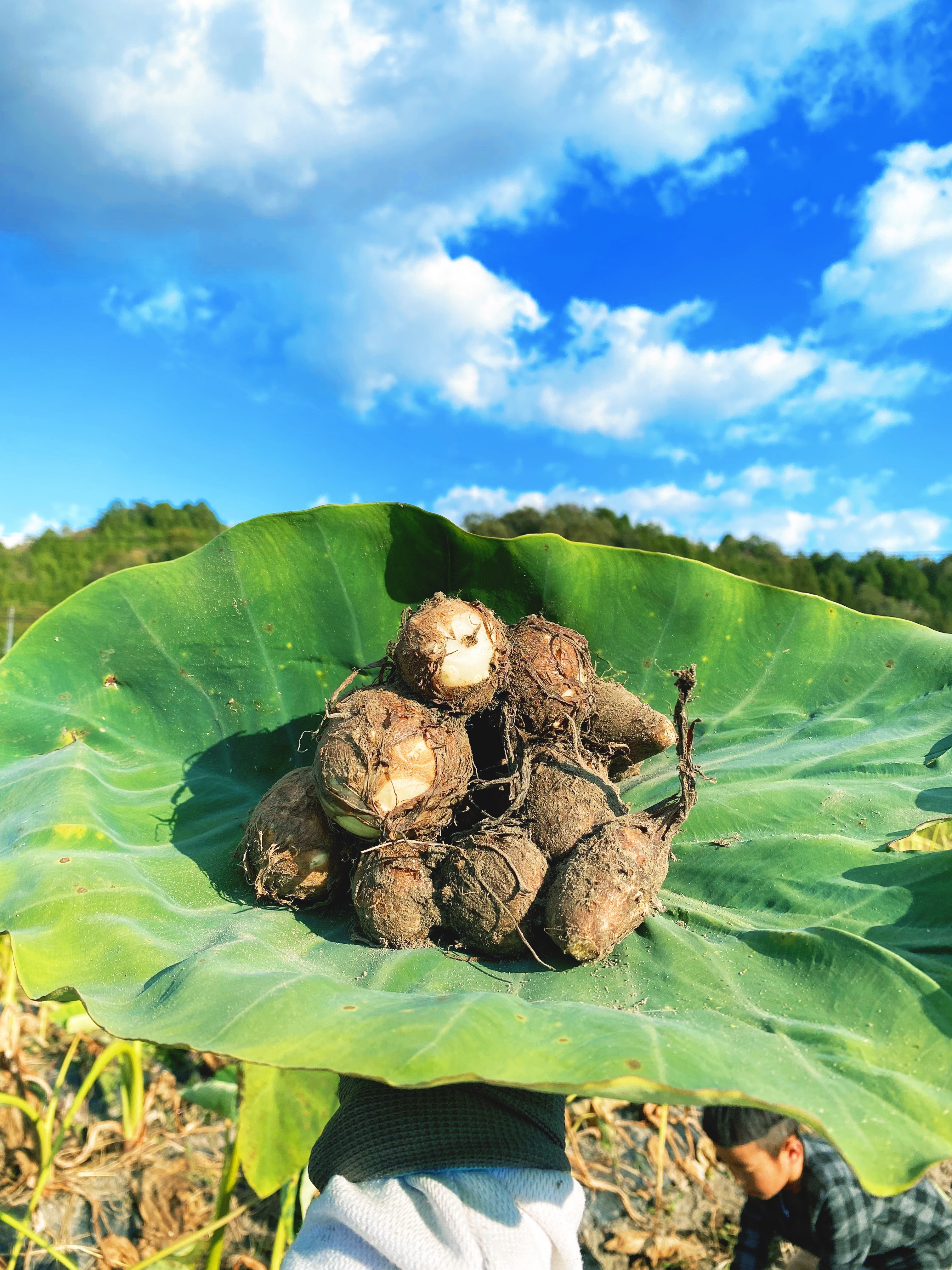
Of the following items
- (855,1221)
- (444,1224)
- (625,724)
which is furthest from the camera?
Answer: (855,1221)

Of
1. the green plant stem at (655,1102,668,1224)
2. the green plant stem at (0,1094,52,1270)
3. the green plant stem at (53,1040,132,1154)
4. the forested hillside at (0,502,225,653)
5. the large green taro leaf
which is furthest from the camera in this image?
the forested hillside at (0,502,225,653)

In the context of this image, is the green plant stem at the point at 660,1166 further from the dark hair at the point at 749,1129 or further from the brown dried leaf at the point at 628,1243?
the dark hair at the point at 749,1129

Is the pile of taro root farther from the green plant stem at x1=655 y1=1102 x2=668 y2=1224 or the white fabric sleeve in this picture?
the green plant stem at x1=655 y1=1102 x2=668 y2=1224

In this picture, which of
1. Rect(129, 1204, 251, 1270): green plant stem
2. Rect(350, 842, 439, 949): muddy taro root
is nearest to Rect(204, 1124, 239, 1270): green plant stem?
Rect(129, 1204, 251, 1270): green plant stem

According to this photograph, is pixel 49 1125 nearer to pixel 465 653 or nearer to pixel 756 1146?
pixel 756 1146

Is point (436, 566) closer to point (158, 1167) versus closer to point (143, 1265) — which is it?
point (143, 1265)

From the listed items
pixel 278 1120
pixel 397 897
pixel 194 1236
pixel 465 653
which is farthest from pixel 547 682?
pixel 194 1236

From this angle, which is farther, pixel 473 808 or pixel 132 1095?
pixel 132 1095
